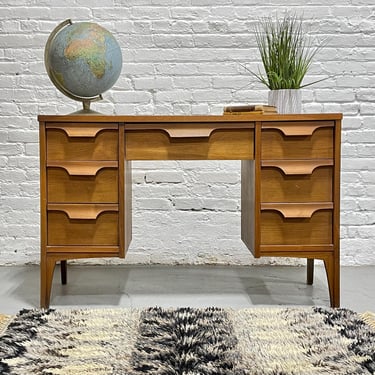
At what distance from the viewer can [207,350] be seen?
5.49 ft

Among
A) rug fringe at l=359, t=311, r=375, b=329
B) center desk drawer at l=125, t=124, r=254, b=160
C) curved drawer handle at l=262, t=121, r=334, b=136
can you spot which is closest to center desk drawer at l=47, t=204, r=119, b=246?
center desk drawer at l=125, t=124, r=254, b=160

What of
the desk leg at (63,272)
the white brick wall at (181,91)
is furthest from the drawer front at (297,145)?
the desk leg at (63,272)

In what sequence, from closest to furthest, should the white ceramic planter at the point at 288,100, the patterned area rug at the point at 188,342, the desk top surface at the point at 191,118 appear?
1. the patterned area rug at the point at 188,342
2. the desk top surface at the point at 191,118
3. the white ceramic planter at the point at 288,100

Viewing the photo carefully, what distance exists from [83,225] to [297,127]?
910 millimetres

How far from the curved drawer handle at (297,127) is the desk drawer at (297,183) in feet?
0.37

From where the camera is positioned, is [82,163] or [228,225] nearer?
[82,163]

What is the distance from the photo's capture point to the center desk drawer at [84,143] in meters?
2.29

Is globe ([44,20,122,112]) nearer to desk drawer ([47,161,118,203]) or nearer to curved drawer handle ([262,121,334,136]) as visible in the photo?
desk drawer ([47,161,118,203])

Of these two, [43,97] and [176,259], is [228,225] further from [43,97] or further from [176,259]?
[43,97]

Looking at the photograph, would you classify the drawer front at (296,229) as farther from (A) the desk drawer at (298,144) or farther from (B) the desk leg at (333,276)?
(A) the desk drawer at (298,144)

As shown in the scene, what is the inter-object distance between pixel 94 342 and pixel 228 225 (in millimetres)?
1519

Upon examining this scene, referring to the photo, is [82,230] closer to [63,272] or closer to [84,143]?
[84,143]

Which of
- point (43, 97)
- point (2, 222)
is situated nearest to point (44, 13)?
point (43, 97)

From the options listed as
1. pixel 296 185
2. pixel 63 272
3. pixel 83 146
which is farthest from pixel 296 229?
pixel 63 272
